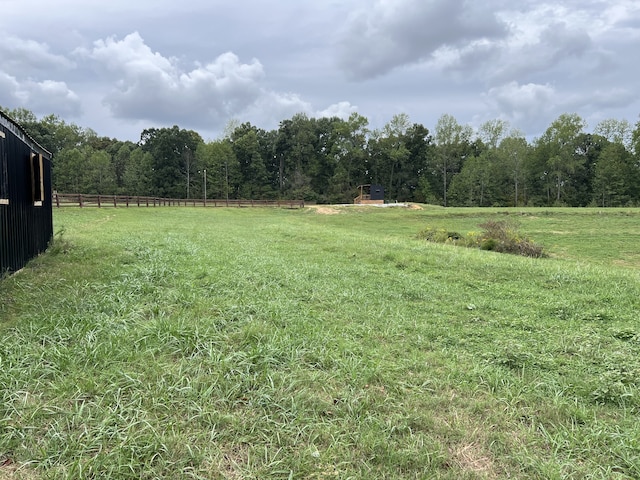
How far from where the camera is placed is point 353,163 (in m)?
70.0

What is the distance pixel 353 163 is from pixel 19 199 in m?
65.3

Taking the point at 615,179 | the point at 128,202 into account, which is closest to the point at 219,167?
the point at 128,202

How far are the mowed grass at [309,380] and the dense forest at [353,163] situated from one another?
5748 cm

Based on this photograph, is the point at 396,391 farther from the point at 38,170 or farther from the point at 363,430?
the point at 38,170

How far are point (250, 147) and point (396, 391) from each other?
2721 inches

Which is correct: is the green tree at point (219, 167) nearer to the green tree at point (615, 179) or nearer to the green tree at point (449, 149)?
the green tree at point (449, 149)

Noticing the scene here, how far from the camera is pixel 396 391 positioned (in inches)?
113

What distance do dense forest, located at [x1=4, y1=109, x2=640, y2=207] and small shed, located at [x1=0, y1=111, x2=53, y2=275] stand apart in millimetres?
52878

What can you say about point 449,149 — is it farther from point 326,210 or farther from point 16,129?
point 16,129

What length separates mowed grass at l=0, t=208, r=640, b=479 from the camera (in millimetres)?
2146

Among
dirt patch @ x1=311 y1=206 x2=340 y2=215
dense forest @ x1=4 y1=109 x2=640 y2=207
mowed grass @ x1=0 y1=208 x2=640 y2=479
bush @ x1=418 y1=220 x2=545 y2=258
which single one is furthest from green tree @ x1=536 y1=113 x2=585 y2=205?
mowed grass @ x1=0 y1=208 x2=640 y2=479

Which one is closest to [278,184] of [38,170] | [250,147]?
[250,147]

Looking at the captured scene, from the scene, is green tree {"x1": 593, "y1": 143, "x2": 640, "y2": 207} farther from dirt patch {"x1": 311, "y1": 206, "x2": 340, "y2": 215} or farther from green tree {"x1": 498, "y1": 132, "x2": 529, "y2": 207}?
dirt patch {"x1": 311, "y1": 206, "x2": 340, "y2": 215}

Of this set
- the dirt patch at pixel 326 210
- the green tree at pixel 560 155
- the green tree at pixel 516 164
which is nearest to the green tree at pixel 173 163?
the dirt patch at pixel 326 210
